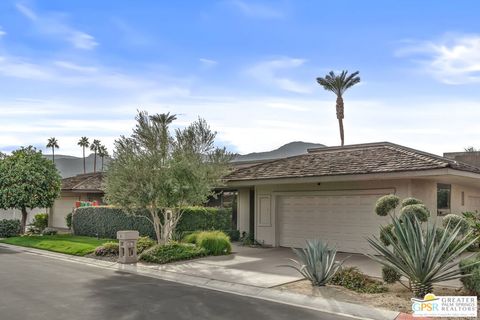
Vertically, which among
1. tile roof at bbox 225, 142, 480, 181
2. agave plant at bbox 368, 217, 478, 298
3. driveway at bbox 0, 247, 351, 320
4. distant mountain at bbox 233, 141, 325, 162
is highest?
distant mountain at bbox 233, 141, 325, 162

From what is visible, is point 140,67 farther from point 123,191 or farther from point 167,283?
point 167,283

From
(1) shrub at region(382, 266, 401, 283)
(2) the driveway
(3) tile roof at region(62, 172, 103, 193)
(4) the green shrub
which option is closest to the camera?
(2) the driveway

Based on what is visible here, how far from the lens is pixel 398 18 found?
13602mm

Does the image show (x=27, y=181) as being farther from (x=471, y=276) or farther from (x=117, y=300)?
(x=471, y=276)

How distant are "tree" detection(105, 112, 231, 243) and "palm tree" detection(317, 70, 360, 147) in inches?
1058

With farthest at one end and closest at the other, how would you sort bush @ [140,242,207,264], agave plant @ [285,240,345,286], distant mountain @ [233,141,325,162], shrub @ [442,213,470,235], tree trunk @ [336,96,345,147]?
tree trunk @ [336,96,345,147], distant mountain @ [233,141,325,162], bush @ [140,242,207,264], agave plant @ [285,240,345,286], shrub @ [442,213,470,235]

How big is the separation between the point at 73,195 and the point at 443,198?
80.9 ft

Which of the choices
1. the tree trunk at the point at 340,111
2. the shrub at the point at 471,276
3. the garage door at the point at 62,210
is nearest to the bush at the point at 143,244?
the shrub at the point at 471,276

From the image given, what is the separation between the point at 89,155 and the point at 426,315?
8713cm

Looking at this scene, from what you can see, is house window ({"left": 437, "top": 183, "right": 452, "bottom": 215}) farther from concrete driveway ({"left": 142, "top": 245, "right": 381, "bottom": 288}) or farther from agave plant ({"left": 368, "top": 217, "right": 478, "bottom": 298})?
agave plant ({"left": 368, "top": 217, "right": 478, "bottom": 298})

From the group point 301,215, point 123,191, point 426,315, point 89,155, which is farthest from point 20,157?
point 89,155

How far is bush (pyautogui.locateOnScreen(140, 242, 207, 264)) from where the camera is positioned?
15.6m

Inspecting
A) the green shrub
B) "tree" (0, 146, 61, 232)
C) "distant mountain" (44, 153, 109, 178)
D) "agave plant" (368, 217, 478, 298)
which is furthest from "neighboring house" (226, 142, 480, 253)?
"distant mountain" (44, 153, 109, 178)

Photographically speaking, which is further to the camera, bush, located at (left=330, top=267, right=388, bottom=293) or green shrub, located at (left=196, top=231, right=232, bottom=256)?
green shrub, located at (left=196, top=231, right=232, bottom=256)
